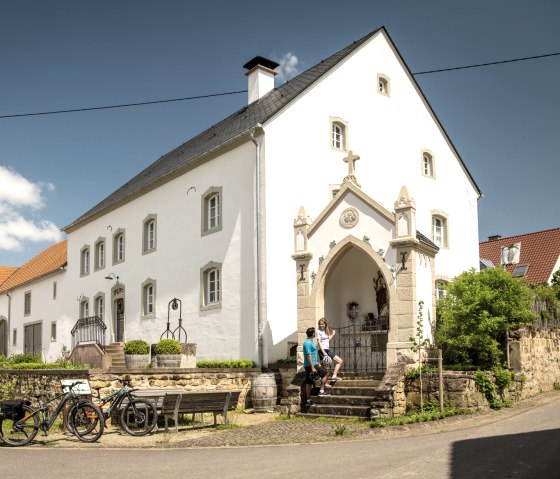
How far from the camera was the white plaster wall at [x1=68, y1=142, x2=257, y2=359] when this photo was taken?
19.1m

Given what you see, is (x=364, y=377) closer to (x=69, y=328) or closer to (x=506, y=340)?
(x=506, y=340)

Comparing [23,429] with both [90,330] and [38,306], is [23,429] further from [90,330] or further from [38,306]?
[38,306]

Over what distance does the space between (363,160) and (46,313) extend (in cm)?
2011

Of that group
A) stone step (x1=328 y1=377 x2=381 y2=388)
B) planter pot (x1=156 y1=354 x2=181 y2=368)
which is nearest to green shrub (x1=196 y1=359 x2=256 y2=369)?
planter pot (x1=156 y1=354 x2=181 y2=368)

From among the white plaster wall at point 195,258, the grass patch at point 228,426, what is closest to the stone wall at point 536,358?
the grass patch at point 228,426

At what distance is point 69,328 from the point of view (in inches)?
1224

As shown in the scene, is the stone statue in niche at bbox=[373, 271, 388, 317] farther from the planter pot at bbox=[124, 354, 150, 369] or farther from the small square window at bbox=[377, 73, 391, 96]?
the small square window at bbox=[377, 73, 391, 96]

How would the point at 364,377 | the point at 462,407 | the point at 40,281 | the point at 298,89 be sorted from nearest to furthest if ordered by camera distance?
1. the point at 462,407
2. the point at 364,377
3. the point at 298,89
4. the point at 40,281

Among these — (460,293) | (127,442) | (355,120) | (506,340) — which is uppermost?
(355,120)

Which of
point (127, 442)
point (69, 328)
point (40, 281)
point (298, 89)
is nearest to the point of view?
point (127, 442)

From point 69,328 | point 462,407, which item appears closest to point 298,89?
point 462,407

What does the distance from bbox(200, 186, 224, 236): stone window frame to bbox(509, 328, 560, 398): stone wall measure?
30.7 feet

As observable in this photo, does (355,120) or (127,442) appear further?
(355,120)

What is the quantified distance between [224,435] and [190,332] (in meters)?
9.37
